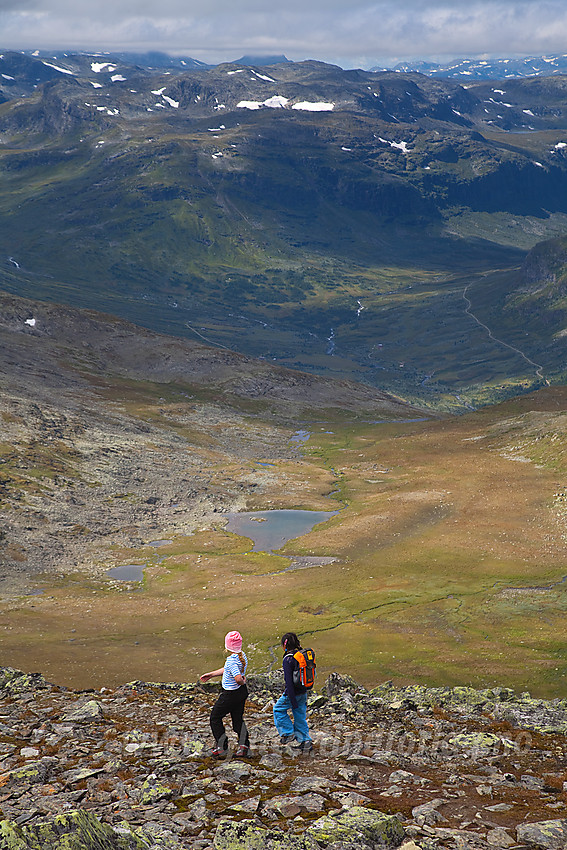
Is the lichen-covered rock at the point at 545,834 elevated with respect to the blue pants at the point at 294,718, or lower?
elevated

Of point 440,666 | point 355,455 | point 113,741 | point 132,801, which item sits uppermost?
point 132,801

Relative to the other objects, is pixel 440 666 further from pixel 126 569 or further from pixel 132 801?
pixel 126 569

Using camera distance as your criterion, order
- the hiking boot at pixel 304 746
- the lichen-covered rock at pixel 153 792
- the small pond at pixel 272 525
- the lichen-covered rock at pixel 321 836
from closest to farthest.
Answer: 1. the lichen-covered rock at pixel 321 836
2. the lichen-covered rock at pixel 153 792
3. the hiking boot at pixel 304 746
4. the small pond at pixel 272 525

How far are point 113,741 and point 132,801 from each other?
23.4ft

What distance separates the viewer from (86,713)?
106 ft

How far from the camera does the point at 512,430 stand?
163500mm

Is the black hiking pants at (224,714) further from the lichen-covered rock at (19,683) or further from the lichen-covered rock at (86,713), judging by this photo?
the lichen-covered rock at (19,683)

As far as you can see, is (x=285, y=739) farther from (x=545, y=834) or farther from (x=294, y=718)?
(x=545, y=834)

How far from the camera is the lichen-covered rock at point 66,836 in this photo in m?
15.9

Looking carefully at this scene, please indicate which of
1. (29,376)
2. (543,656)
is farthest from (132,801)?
(29,376)

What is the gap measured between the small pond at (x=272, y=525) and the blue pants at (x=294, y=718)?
87192 mm

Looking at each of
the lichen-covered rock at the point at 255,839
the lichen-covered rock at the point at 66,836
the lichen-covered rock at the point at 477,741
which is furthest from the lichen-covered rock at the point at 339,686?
the lichen-covered rock at the point at 66,836

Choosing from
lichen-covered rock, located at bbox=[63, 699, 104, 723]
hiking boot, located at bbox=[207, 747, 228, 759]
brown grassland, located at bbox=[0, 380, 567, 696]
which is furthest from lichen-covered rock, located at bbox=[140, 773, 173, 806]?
brown grassland, located at bbox=[0, 380, 567, 696]

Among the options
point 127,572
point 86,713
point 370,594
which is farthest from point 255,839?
point 127,572
